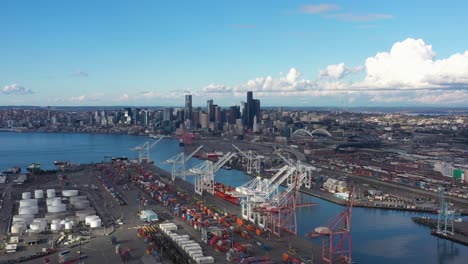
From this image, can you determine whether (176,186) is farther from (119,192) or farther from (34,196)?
(34,196)

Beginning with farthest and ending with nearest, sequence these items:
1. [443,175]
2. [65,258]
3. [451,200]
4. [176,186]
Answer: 1. [443,175]
2. [176,186]
3. [451,200]
4. [65,258]

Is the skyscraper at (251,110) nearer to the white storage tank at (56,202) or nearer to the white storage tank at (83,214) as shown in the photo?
the white storage tank at (56,202)

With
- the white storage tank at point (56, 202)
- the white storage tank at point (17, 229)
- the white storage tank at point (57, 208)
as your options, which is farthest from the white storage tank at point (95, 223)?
the white storage tank at point (56, 202)

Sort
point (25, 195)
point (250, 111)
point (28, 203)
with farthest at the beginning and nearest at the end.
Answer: point (250, 111), point (25, 195), point (28, 203)

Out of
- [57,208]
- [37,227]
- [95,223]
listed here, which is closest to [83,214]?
[95,223]

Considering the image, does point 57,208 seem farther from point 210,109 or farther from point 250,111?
point 210,109

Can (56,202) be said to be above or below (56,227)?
above

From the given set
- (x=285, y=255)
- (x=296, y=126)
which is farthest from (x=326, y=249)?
(x=296, y=126)

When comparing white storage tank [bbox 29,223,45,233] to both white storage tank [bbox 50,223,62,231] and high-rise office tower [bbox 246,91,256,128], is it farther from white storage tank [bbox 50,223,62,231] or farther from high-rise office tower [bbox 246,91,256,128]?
high-rise office tower [bbox 246,91,256,128]
